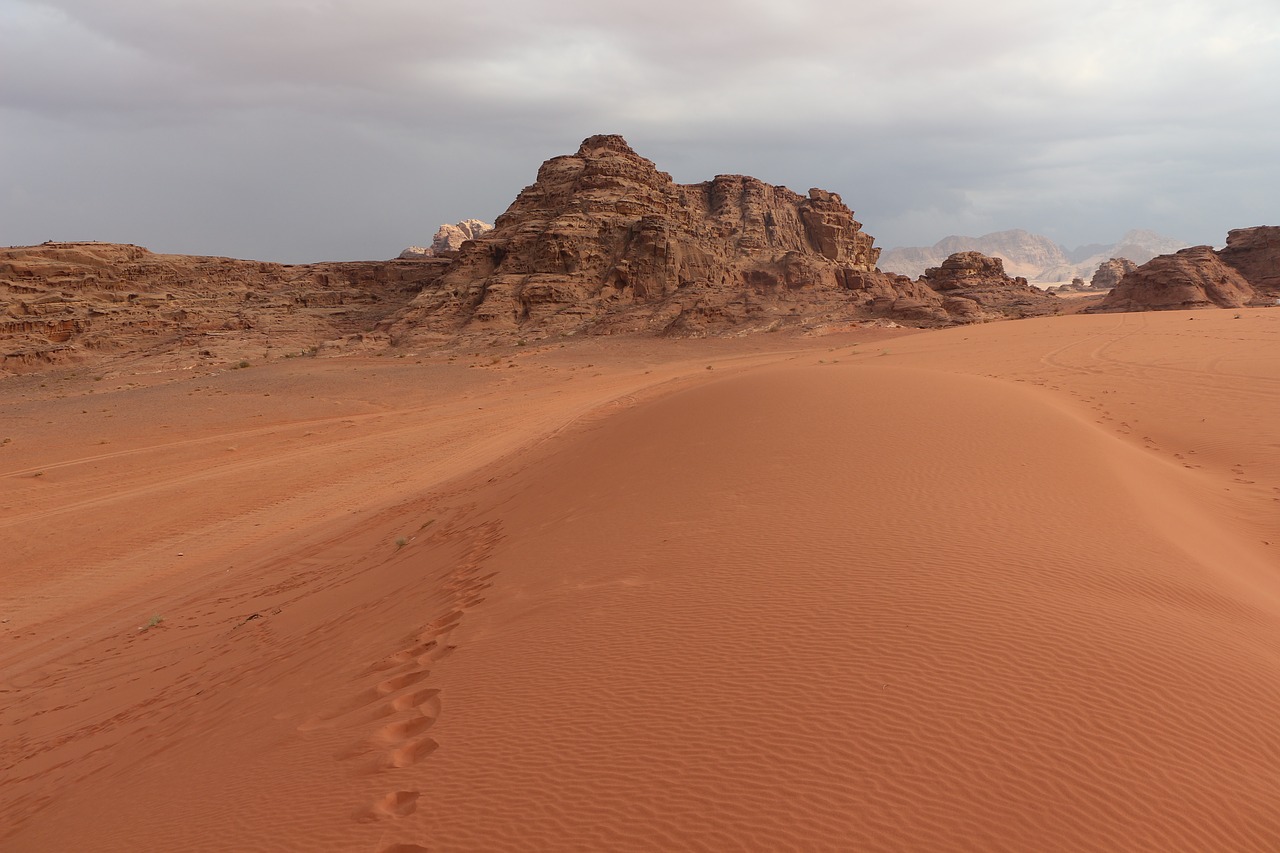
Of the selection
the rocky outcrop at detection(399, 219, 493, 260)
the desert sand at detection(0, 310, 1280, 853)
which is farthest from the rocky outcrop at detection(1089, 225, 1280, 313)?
the rocky outcrop at detection(399, 219, 493, 260)

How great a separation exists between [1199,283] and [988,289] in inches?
636

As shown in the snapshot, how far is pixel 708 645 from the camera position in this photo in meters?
3.81

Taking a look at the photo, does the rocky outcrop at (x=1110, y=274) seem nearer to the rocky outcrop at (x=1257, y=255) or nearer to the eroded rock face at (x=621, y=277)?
the rocky outcrop at (x=1257, y=255)

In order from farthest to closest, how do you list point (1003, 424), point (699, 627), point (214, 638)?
point (1003, 424) < point (214, 638) < point (699, 627)

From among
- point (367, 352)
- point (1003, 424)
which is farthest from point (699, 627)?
point (367, 352)

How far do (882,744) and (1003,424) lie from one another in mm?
7014

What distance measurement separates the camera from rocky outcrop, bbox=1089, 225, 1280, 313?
3769cm

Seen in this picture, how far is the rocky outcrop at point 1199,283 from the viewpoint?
3769 centimetres

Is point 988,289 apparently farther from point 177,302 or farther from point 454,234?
point 454,234

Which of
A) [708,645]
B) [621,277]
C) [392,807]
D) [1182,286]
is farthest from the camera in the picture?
[621,277]

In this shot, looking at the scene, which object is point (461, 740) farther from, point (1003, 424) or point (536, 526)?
point (1003, 424)

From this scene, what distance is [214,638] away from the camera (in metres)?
6.89

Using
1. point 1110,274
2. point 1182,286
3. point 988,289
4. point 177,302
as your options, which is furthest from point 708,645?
point 1110,274

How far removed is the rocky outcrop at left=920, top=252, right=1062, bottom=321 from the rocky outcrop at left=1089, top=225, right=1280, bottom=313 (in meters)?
4.21
